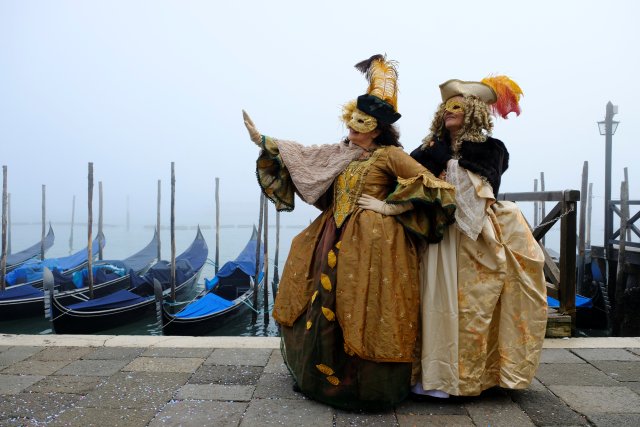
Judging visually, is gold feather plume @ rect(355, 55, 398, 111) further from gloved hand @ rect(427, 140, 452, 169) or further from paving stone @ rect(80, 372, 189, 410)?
paving stone @ rect(80, 372, 189, 410)

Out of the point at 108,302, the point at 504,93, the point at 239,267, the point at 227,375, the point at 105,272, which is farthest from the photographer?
the point at 105,272

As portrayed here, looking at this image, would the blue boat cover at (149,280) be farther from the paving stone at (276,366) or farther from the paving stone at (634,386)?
the paving stone at (634,386)

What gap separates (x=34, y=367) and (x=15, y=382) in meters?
0.23

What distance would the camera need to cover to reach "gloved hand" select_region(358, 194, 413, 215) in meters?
2.16

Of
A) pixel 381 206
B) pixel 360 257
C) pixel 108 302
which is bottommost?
pixel 108 302

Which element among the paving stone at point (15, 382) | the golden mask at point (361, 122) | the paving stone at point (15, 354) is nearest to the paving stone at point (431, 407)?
the golden mask at point (361, 122)

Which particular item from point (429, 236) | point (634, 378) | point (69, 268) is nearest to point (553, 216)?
point (634, 378)

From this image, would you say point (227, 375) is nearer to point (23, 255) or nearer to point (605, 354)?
point (605, 354)

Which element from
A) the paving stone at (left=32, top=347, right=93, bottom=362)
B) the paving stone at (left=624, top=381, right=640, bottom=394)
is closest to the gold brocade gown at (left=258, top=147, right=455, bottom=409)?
the paving stone at (left=624, top=381, right=640, bottom=394)

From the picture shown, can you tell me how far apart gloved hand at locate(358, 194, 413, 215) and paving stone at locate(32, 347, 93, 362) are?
196 cm

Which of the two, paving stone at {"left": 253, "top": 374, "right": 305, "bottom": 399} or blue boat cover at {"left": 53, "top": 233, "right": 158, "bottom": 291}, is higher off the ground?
paving stone at {"left": 253, "top": 374, "right": 305, "bottom": 399}

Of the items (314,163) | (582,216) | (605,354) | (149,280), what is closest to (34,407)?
(314,163)

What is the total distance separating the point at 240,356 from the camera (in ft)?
9.45

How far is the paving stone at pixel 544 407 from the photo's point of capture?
200 cm
